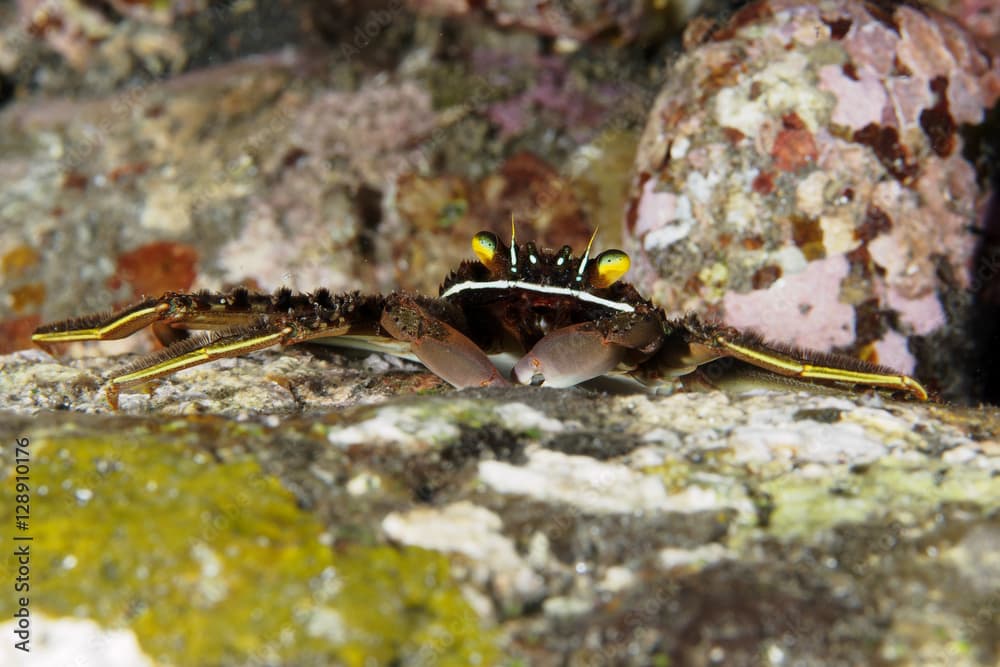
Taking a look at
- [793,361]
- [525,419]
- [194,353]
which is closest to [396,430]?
[525,419]

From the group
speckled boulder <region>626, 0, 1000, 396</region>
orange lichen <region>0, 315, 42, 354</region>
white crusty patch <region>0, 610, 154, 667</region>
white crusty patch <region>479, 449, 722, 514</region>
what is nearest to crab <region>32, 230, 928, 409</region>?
white crusty patch <region>479, 449, 722, 514</region>

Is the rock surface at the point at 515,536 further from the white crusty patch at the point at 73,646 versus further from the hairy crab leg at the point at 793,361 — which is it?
the hairy crab leg at the point at 793,361

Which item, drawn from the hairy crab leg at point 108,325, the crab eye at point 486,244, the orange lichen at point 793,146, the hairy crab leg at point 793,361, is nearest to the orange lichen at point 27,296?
the hairy crab leg at point 108,325

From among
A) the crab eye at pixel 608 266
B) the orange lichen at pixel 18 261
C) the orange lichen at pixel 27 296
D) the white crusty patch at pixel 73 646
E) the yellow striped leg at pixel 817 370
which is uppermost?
the crab eye at pixel 608 266

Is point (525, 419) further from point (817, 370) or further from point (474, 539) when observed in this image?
point (817, 370)

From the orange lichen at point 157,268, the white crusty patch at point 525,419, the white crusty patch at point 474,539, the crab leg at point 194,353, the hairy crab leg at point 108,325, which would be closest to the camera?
the white crusty patch at point 474,539
